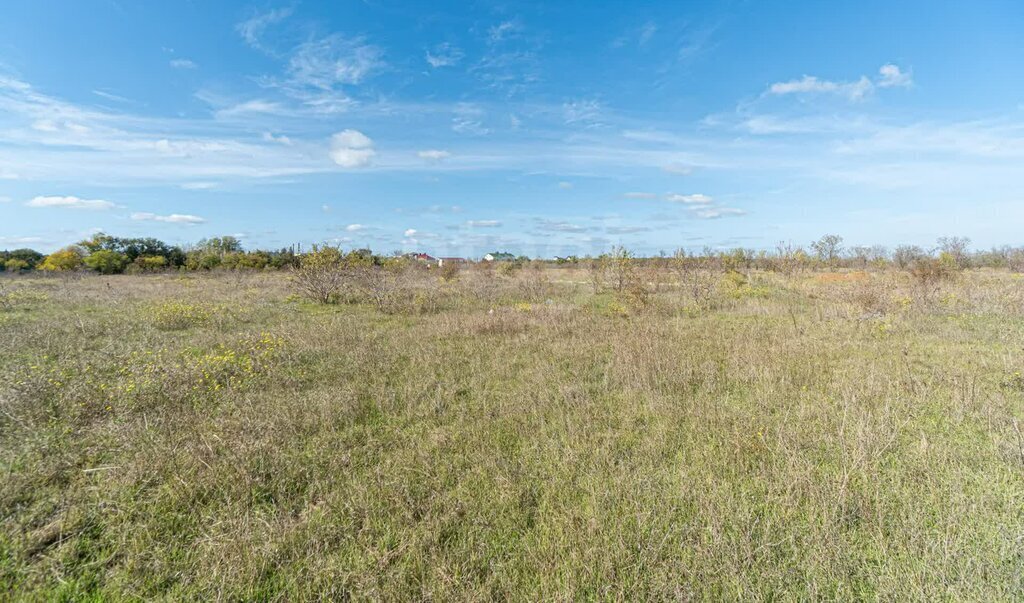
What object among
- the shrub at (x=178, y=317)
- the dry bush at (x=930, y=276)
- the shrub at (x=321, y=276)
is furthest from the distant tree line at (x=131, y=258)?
the dry bush at (x=930, y=276)

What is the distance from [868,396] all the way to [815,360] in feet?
6.05

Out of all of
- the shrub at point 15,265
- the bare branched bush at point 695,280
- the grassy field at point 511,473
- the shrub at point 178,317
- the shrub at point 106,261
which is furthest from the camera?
the shrub at point 106,261

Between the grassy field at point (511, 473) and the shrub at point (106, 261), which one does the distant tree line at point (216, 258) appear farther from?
the grassy field at point (511, 473)

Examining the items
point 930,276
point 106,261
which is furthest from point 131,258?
point 930,276

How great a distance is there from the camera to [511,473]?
3367 millimetres

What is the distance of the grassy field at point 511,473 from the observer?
7.54 ft

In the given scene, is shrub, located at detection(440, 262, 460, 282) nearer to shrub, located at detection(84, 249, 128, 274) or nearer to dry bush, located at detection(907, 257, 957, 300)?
dry bush, located at detection(907, 257, 957, 300)

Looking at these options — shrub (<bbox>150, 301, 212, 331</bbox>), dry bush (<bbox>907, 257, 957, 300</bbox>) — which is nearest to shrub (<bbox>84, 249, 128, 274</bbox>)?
shrub (<bbox>150, 301, 212, 331</bbox>)

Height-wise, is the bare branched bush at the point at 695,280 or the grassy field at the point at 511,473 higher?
the bare branched bush at the point at 695,280

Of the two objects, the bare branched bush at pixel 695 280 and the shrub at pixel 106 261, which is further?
the shrub at pixel 106 261

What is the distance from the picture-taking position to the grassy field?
7.54 feet

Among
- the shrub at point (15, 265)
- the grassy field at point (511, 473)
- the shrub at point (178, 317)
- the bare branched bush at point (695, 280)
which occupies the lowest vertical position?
the grassy field at point (511, 473)

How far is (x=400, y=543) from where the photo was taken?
2.56 m

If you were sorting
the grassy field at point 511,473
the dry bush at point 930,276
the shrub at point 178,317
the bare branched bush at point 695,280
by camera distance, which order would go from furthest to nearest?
the bare branched bush at point 695,280 < the dry bush at point 930,276 < the shrub at point 178,317 < the grassy field at point 511,473
